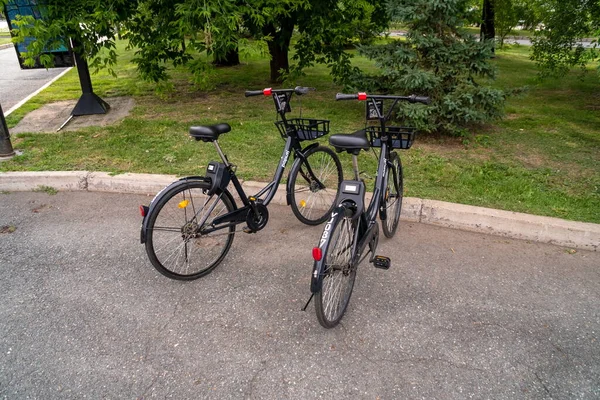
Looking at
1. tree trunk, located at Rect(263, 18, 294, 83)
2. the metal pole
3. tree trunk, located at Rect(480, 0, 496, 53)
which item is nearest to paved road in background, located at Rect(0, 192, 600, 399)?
the metal pole

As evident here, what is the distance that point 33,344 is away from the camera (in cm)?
277

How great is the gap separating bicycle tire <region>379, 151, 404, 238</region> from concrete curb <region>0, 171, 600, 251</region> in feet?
1.08

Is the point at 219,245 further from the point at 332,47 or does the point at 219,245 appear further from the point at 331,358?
the point at 332,47

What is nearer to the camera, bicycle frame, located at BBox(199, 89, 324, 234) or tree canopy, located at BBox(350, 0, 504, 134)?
bicycle frame, located at BBox(199, 89, 324, 234)

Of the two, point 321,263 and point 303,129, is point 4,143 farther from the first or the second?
point 321,263

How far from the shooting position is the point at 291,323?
9.68ft

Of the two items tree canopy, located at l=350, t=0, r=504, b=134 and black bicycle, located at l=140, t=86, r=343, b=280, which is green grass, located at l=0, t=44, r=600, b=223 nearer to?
tree canopy, located at l=350, t=0, r=504, b=134

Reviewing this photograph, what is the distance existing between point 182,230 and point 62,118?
19.8 feet

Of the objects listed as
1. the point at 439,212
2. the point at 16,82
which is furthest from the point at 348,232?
the point at 16,82

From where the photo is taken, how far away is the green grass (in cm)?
472

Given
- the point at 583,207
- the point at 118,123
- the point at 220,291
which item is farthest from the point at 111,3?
the point at 583,207

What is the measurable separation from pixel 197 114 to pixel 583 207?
20.4ft

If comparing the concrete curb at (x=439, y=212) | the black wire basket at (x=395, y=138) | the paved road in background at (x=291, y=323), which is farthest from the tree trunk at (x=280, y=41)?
the paved road in background at (x=291, y=323)

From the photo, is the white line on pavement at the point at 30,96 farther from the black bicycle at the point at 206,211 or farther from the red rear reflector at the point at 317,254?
Answer: the red rear reflector at the point at 317,254
